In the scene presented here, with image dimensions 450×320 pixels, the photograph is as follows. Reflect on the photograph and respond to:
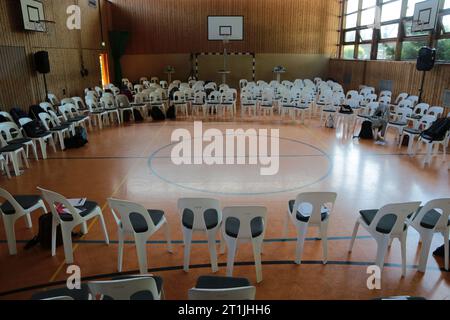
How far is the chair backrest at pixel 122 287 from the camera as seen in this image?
8.48 ft

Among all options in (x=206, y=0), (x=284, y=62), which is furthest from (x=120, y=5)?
(x=284, y=62)

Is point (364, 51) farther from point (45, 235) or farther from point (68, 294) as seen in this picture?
point (68, 294)

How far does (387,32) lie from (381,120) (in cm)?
756

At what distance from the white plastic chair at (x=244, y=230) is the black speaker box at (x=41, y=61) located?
1051cm

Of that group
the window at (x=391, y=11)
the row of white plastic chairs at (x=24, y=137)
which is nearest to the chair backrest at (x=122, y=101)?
the row of white plastic chairs at (x=24, y=137)

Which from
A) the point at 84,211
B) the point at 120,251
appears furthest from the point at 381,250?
the point at 84,211

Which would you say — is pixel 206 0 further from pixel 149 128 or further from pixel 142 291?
pixel 142 291

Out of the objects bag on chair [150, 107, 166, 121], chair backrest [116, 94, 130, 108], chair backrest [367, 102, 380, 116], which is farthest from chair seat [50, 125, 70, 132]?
chair backrest [367, 102, 380, 116]

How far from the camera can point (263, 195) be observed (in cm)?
623

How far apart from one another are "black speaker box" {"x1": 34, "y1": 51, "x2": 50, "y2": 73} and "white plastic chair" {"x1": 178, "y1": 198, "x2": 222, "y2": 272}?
10.0 m

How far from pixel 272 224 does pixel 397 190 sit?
2879 mm

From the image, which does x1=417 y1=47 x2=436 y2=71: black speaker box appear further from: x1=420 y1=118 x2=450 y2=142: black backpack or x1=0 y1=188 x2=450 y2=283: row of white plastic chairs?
x1=0 y1=188 x2=450 y2=283: row of white plastic chairs

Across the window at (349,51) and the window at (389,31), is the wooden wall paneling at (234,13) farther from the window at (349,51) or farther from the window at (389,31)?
the window at (389,31)
